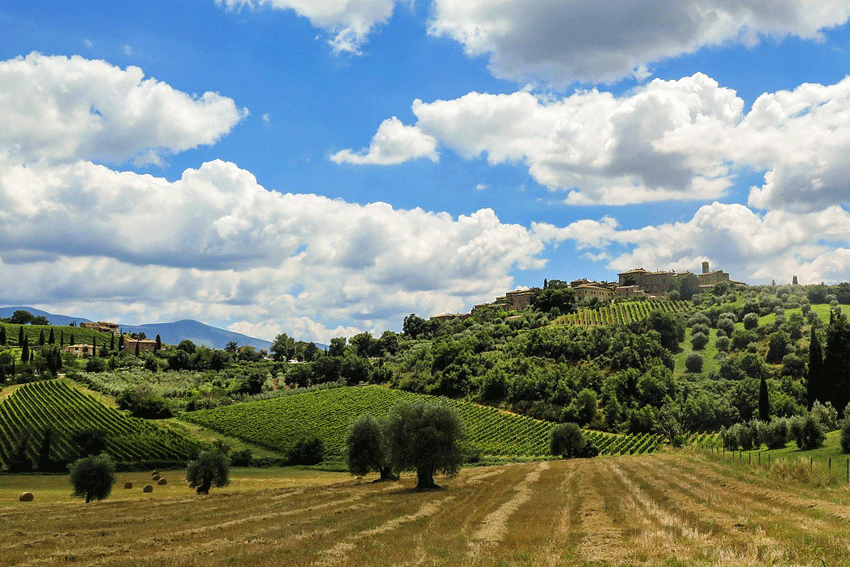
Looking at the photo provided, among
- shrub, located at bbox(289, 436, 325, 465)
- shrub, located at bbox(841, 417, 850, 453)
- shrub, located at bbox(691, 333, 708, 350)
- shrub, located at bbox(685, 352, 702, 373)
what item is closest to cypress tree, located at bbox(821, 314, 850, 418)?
shrub, located at bbox(841, 417, 850, 453)

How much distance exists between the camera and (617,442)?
110500 mm

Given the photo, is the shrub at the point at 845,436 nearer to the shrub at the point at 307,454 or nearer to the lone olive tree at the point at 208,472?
the lone olive tree at the point at 208,472

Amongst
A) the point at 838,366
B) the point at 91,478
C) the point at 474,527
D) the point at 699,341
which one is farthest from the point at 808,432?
the point at 699,341

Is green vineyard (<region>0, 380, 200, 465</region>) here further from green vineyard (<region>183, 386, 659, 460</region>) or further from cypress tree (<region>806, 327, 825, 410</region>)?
cypress tree (<region>806, 327, 825, 410</region>)

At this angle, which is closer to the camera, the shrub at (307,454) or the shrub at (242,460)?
the shrub at (242,460)

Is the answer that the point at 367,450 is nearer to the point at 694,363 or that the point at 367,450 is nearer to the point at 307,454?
the point at 307,454

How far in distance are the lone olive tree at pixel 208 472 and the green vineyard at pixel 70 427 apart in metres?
41.7

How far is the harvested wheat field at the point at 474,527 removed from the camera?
66.8 feet

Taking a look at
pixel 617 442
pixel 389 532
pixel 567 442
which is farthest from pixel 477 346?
pixel 389 532

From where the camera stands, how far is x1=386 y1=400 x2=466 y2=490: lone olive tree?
5281cm

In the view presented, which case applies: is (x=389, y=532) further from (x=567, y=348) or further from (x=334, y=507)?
(x=567, y=348)

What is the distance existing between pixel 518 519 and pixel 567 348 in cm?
15038

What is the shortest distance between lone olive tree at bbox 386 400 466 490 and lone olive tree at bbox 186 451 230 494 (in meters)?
19.9

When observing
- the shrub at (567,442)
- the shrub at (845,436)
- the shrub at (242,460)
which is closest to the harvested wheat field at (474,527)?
the shrub at (845,436)
